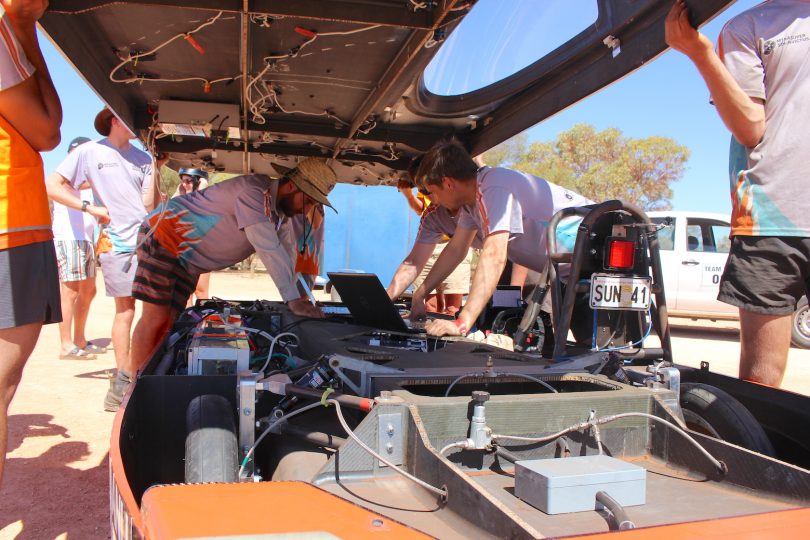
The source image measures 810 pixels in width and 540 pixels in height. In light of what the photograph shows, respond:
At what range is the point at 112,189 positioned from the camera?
5.46m

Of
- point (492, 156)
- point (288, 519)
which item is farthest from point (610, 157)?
point (288, 519)

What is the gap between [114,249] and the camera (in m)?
5.38

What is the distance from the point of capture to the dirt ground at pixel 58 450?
2.97m

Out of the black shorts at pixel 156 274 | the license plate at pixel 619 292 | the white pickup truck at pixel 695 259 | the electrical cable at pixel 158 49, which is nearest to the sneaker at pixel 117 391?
the black shorts at pixel 156 274

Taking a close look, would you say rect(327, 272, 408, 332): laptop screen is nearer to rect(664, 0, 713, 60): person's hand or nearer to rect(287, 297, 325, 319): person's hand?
rect(287, 297, 325, 319): person's hand

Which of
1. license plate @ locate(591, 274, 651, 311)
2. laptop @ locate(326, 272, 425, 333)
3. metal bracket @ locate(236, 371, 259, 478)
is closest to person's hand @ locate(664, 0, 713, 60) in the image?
license plate @ locate(591, 274, 651, 311)

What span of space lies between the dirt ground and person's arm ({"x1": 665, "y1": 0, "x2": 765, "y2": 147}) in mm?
3153

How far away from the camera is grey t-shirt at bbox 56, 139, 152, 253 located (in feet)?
17.8

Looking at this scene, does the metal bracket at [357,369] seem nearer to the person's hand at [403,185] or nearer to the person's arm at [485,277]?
the person's arm at [485,277]

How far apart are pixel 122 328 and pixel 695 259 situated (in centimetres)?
926

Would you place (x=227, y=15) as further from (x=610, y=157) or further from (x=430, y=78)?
(x=610, y=157)

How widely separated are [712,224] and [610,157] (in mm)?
30260

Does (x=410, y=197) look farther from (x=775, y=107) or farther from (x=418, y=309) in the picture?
(x=775, y=107)

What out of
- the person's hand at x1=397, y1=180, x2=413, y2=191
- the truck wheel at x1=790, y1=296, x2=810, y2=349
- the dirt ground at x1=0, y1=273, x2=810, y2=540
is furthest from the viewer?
the truck wheel at x1=790, y1=296, x2=810, y2=349
